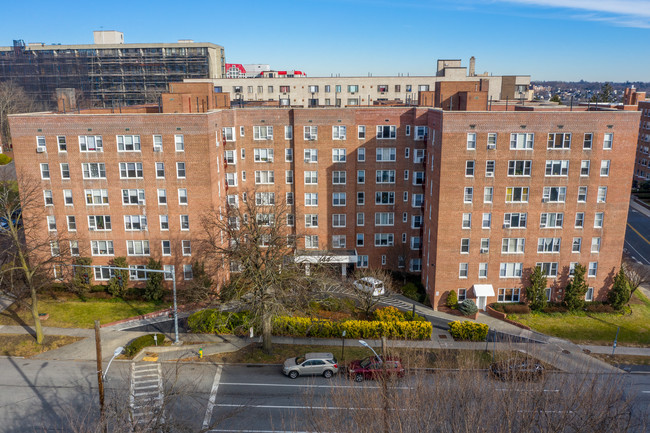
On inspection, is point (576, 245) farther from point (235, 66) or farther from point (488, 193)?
point (235, 66)

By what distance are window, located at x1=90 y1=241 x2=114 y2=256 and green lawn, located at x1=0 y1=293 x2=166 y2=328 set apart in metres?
4.71

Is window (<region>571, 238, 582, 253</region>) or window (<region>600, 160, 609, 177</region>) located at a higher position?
window (<region>600, 160, 609, 177</region>)

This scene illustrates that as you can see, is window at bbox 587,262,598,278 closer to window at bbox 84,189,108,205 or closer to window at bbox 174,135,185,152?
window at bbox 174,135,185,152

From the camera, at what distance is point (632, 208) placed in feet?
280

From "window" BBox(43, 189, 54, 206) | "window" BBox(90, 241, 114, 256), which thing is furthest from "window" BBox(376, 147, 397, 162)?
"window" BBox(43, 189, 54, 206)

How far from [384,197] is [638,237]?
139 ft

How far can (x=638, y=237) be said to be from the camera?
232 ft

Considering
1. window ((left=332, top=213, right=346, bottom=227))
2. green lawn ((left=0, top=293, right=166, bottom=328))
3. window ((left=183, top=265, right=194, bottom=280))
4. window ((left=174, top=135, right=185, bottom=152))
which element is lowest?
green lawn ((left=0, top=293, right=166, bottom=328))

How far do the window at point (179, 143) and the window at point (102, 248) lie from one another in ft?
39.0

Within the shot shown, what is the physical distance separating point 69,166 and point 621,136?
5211 centimetres

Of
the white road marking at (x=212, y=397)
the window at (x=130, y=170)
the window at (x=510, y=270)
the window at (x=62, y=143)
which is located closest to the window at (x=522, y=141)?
the window at (x=510, y=270)

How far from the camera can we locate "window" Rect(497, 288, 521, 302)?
155 feet

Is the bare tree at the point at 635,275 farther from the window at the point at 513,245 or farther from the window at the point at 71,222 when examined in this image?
the window at the point at 71,222

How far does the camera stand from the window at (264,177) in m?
54.6
